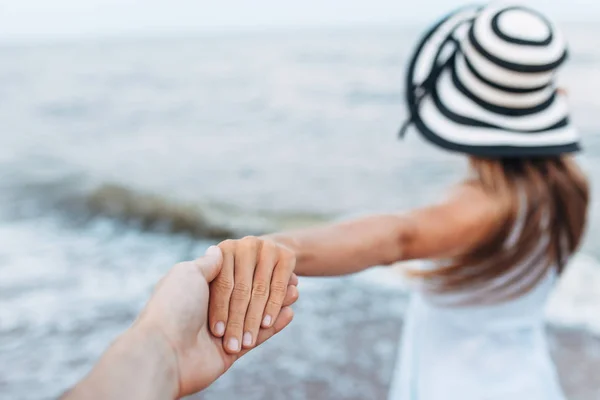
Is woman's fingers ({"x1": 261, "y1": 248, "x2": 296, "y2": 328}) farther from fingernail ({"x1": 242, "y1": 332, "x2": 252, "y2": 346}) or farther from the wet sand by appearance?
the wet sand

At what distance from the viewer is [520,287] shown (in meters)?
2.09

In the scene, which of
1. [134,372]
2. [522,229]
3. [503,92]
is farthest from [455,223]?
[134,372]

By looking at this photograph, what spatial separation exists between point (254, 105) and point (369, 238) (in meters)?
13.9

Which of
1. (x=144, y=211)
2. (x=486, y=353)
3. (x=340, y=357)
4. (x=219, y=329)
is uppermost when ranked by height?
(x=219, y=329)

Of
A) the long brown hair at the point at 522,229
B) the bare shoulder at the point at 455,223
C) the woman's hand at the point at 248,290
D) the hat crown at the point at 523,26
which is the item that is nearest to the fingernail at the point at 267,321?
the woman's hand at the point at 248,290

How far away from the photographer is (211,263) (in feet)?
3.87

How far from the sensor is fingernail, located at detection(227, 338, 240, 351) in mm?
1156

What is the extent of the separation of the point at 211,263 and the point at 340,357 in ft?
10.3

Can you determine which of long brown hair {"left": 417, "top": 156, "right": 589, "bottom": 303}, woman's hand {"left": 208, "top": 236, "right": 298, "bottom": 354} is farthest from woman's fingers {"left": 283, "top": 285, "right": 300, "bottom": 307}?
long brown hair {"left": 417, "top": 156, "right": 589, "bottom": 303}

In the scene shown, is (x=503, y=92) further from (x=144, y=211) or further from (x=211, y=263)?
(x=144, y=211)

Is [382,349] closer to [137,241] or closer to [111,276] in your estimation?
[111,276]

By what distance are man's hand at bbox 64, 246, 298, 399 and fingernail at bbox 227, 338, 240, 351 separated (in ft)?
0.06

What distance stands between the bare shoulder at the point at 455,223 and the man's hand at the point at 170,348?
58 centimetres

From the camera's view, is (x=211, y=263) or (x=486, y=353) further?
(x=486, y=353)
